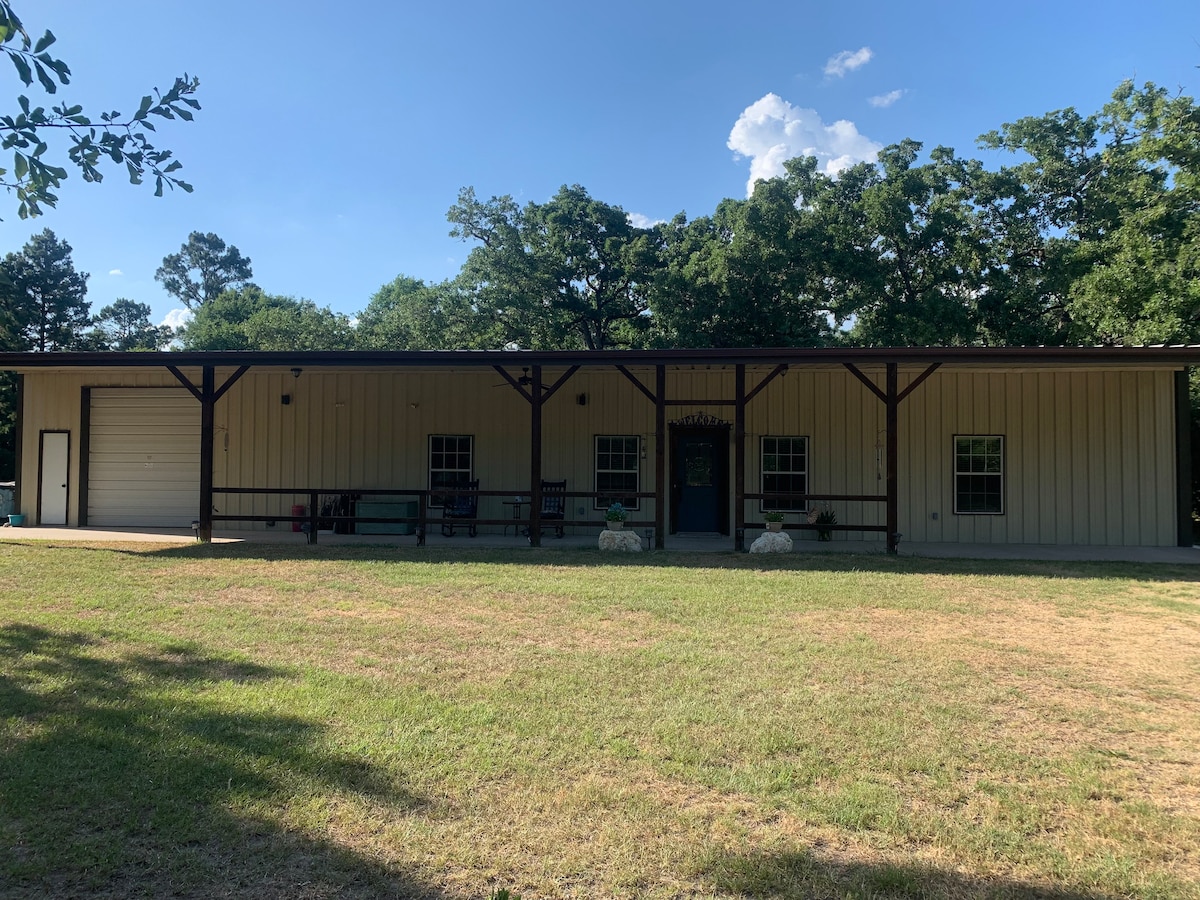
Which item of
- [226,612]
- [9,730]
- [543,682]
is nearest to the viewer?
[9,730]

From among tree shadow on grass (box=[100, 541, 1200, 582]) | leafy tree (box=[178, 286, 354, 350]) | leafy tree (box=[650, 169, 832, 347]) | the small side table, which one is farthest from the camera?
leafy tree (box=[178, 286, 354, 350])

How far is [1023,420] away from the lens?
1209 cm

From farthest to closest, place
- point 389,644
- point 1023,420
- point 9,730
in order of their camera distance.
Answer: point 1023,420
point 389,644
point 9,730

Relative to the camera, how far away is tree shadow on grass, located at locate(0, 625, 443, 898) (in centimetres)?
250

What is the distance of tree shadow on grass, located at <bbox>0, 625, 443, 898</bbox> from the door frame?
8985 millimetres

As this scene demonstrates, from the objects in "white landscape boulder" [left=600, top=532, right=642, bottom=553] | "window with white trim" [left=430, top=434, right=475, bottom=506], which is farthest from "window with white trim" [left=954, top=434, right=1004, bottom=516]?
"window with white trim" [left=430, top=434, right=475, bottom=506]

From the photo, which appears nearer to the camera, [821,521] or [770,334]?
[821,521]

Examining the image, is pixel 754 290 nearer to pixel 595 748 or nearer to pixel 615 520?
pixel 615 520

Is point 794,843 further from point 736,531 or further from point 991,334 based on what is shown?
point 991,334

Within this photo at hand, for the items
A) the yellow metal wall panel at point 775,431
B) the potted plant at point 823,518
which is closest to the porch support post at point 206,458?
the yellow metal wall panel at point 775,431

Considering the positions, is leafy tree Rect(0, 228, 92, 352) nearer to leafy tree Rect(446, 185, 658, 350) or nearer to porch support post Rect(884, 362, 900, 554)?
leafy tree Rect(446, 185, 658, 350)

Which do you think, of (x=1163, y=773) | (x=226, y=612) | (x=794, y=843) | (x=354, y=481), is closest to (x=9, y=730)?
(x=226, y=612)

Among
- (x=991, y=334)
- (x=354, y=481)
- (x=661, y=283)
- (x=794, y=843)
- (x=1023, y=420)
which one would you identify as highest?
(x=661, y=283)

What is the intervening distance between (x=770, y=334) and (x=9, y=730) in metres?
17.9
